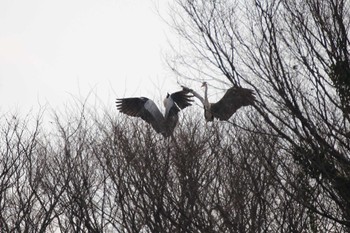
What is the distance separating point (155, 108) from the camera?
8336 millimetres

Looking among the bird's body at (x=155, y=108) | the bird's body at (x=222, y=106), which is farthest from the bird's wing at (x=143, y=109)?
the bird's body at (x=222, y=106)

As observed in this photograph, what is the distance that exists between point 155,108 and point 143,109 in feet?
0.82

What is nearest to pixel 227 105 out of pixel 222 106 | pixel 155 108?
pixel 222 106

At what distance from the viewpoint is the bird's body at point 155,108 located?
302 inches

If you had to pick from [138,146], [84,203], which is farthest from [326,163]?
[84,203]

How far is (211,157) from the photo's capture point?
572cm

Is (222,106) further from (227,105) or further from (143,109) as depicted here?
(143,109)

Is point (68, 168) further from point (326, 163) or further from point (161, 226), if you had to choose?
point (326, 163)

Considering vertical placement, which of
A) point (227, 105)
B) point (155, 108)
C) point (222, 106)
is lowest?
point (227, 105)

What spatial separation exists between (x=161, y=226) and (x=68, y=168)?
165 centimetres

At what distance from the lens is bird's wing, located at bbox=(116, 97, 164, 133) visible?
7.72 m

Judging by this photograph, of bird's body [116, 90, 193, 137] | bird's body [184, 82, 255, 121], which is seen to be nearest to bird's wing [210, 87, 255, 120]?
bird's body [184, 82, 255, 121]

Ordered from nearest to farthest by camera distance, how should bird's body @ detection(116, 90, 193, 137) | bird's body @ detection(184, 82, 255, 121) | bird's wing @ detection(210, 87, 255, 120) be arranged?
bird's wing @ detection(210, 87, 255, 120) < bird's body @ detection(184, 82, 255, 121) < bird's body @ detection(116, 90, 193, 137)

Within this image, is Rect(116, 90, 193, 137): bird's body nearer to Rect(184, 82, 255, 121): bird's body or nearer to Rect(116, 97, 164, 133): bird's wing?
Rect(116, 97, 164, 133): bird's wing
